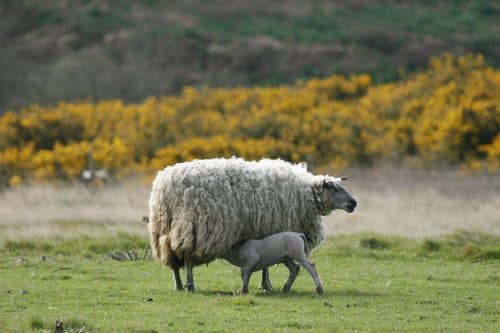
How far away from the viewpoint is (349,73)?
56.7 metres

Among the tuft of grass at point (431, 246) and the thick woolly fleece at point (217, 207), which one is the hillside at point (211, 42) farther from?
the thick woolly fleece at point (217, 207)

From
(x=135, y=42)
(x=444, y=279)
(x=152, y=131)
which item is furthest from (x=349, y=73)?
(x=444, y=279)

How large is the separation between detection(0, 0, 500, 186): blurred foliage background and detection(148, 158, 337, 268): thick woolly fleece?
56.4 feet

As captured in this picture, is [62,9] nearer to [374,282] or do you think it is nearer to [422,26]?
[422,26]

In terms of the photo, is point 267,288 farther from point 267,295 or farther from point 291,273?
point 267,295

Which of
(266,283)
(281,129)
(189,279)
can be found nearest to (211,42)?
(281,129)

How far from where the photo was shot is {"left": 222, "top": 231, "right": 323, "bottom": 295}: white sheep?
1490 centimetres

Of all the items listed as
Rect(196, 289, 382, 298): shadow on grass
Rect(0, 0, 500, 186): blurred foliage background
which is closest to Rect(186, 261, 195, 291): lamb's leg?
Rect(196, 289, 382, 298): shadow on grass

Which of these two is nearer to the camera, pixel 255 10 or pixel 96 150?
pixel 96 150

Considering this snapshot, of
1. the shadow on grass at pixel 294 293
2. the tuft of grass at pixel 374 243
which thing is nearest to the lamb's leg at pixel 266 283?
the shadow on grass at pixel 294 293

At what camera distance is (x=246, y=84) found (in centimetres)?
5803

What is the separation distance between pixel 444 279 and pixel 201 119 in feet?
80.5

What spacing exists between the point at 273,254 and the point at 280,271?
10.9ft

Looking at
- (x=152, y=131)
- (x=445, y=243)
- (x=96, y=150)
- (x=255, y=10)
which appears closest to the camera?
(x=445, y=243)
